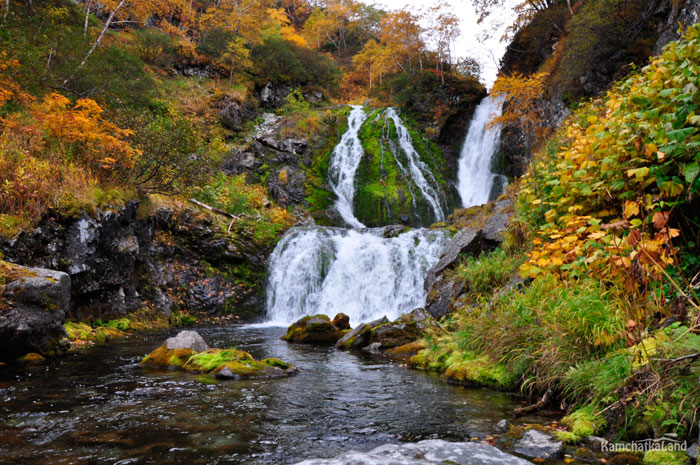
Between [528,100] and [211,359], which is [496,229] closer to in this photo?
[211,359]

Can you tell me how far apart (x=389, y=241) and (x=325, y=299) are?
290cm

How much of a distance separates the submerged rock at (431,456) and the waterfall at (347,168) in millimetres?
16174

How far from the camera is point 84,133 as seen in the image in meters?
8.84

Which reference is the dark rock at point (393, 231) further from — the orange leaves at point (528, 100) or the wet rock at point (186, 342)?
the wet rock at point (186, 342)

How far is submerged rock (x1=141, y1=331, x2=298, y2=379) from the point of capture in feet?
17.9

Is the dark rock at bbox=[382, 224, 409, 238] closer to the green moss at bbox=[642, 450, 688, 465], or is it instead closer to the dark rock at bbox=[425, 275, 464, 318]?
the dark rock at bbox=[425, 275, 464, 318]

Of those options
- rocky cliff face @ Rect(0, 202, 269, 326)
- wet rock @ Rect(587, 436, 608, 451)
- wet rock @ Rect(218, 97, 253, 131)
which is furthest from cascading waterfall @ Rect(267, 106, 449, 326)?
wet rock @ Rect(218, 97, 253, 131)

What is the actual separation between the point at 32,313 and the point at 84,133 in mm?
4405

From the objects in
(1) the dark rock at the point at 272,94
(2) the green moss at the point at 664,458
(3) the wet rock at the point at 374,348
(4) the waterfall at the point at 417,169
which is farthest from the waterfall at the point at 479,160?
(2) the green moss at the point at 664,458

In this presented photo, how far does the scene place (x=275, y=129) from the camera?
23031 millimetres

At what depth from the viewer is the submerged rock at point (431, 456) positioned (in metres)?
2.50

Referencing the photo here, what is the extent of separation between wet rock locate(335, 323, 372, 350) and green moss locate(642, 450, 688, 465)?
18.7ft

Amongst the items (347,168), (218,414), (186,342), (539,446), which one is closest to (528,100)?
(347,168)

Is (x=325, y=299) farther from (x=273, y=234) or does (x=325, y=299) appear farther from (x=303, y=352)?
(x=303, y=352)
